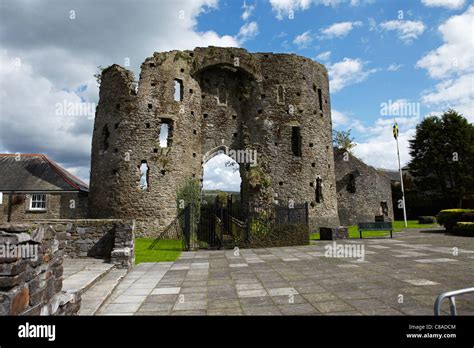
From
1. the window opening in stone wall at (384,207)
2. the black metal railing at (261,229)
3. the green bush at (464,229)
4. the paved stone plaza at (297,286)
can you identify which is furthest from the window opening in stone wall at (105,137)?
the window opening in stone wall at (384,207)

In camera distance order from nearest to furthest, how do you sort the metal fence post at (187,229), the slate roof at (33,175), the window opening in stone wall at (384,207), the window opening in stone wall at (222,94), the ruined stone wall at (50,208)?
the metal fence post at (187,229) → the ruined stone wall at (50,208) → the slate roof at (33,175) → the window opening in stone wall at (222,94) → the window opening in stone wall at (384,207)

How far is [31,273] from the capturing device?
313cm

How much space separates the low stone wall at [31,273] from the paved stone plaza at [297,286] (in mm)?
1240

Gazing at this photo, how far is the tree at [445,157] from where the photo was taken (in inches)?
1232

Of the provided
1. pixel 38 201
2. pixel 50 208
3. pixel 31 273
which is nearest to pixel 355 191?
pixel 50 208

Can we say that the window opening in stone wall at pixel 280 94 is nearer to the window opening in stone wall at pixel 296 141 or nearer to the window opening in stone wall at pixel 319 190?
the window opening in stone wall at pixel 296 141

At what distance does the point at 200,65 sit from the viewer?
2145 centimetres

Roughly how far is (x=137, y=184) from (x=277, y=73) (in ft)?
42.7

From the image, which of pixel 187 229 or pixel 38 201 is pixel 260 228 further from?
pixel 38 201

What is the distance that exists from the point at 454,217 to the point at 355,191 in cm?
1175

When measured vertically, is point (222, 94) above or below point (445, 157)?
above
